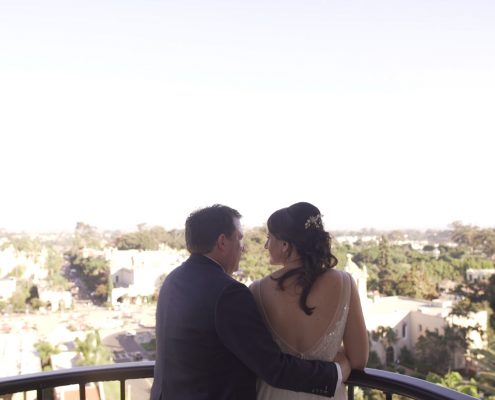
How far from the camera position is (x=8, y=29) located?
76.7 feet

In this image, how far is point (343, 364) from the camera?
1.16 metres

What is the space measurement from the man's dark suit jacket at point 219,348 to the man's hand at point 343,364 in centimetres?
5

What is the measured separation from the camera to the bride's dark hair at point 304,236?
1154mm

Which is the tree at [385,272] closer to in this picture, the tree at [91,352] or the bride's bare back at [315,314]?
the tree at [91,352]

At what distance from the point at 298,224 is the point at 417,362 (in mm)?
18253

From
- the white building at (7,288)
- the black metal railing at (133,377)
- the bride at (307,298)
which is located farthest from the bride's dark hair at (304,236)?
the white building at (7,288)

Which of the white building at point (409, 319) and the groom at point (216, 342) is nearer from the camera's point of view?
the groom at point (216, 342)

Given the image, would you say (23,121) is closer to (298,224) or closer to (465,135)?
(465,135)

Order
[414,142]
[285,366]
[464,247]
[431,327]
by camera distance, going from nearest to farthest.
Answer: [285,366] → [431,327] → [464,247] → [414,142]

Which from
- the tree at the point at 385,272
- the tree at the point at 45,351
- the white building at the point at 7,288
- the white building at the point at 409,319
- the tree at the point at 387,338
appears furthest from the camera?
the white building at the point at 7,288

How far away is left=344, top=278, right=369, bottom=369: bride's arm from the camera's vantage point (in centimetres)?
116

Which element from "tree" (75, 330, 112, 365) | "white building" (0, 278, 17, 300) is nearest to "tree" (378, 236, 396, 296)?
"tree" (75, 330, 112, 365)

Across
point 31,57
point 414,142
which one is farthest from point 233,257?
point 414,142

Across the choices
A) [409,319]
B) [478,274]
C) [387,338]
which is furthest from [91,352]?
[478,274]
